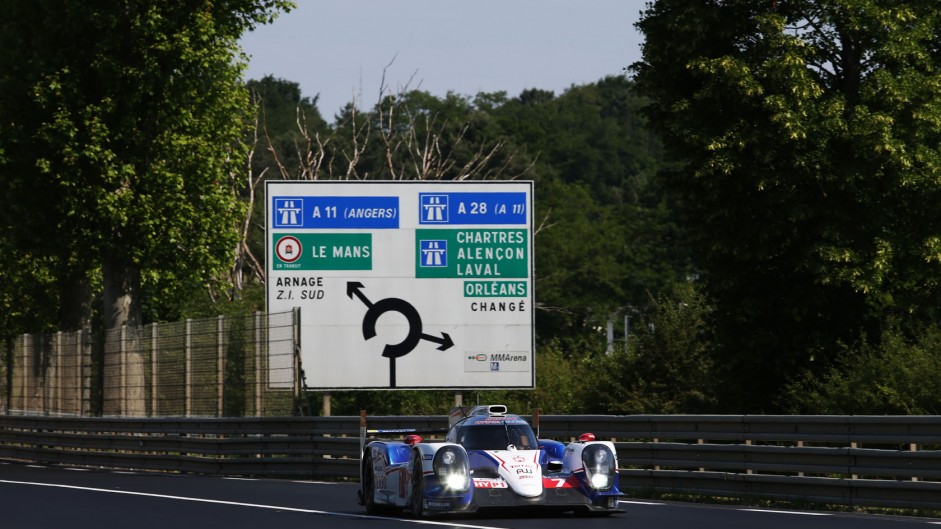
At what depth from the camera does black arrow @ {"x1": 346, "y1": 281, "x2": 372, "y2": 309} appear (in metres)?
31.6

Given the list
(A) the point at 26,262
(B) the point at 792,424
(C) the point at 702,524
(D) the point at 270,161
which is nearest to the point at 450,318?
(B) the point at 792,424

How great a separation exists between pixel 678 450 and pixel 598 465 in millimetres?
4603

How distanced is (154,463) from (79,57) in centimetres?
1288

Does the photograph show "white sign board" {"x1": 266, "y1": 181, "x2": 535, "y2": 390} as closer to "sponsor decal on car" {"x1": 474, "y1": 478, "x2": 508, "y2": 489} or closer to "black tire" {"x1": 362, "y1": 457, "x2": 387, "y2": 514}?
"black tire" {"x1": 362, "y1": 457, "x2": 387, "y2": 514}

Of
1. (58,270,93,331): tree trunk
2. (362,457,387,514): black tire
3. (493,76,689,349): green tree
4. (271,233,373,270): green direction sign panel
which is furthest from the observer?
(493,76,689,349): green tree

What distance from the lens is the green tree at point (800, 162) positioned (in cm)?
3164

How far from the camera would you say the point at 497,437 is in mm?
18250

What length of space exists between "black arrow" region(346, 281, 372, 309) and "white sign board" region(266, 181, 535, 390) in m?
0.02

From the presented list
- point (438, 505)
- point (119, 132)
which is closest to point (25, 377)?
point (119, 132)

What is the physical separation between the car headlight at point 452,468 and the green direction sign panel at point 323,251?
1415 centimetres

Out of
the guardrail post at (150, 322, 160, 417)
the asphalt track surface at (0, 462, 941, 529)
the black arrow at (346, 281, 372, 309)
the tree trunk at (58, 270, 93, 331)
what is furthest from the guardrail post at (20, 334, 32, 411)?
the asphalt track surface at (0, 462, 941, 529)

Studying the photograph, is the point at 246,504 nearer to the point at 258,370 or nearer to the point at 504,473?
the point at 504,473

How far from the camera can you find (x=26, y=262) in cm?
5119

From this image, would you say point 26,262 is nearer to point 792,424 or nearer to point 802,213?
point 802,213
